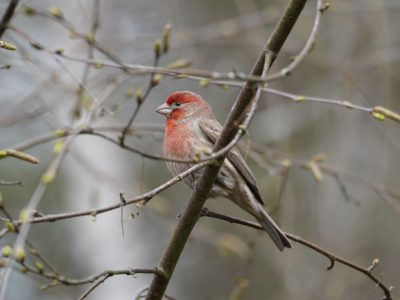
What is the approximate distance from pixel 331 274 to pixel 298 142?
2.35 metres

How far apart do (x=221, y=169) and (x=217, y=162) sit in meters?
1.76

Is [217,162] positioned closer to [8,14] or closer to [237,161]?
[8,14]

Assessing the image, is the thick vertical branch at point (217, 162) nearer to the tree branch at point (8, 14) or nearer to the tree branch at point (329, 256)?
the tree branch at point (329, 256)

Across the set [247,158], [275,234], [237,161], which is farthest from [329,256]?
[247,158]

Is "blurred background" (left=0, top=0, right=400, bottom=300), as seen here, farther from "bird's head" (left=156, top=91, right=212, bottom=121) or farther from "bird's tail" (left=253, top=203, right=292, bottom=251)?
"bird's tail" (left=253, top=203, right=292, bottom=251)

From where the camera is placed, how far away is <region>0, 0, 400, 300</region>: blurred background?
8.30 m

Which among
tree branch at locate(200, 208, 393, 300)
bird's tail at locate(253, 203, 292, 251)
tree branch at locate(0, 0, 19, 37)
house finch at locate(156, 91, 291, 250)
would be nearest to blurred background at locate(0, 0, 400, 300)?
house finch at locate(156, 91, 291, 250)

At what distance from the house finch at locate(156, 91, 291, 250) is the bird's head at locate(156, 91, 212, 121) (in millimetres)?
10

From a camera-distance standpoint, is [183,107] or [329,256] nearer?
[329,256]

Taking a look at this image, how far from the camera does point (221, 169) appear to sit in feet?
20.8

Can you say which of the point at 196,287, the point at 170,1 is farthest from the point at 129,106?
the point at 196,287

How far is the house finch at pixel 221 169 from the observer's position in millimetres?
6184

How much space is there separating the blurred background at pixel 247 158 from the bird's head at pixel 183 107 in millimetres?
501

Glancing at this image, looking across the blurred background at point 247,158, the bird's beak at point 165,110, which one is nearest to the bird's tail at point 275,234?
the blurred background at point 247,158
